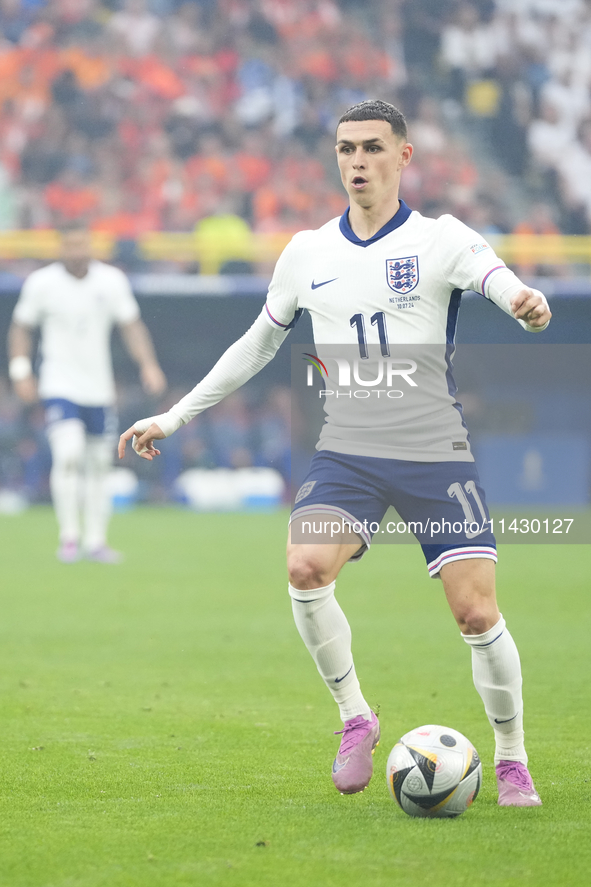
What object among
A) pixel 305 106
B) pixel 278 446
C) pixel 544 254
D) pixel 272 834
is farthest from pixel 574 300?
pixel 272 834

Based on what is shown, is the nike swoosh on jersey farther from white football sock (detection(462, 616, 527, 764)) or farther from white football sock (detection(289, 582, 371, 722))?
white football sock (detection(462, 616, 527, 764))

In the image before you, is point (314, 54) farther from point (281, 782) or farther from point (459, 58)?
point (281, 782)

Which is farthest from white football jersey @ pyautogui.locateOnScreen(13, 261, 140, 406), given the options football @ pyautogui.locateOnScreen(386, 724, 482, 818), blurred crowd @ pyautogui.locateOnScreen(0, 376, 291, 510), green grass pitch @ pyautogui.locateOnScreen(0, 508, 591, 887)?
football @ pyautogui.locateOnScreen(386, 724, 482, 818)

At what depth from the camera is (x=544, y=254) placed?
657 inches

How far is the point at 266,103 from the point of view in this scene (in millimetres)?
19344

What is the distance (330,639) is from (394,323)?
1.03 m

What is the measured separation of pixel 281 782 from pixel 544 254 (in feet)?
44.8

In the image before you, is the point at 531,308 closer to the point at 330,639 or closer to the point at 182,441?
the point at 330,639

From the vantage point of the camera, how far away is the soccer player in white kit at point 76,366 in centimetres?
1031

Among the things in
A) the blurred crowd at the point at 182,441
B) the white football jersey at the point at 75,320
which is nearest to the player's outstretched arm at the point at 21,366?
the white football jersey at the point at 75,320

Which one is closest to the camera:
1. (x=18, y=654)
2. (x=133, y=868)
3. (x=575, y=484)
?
(x=133, y=868)

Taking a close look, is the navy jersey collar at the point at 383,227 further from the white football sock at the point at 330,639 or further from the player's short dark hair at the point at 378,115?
the white football sock at the point at 330,639

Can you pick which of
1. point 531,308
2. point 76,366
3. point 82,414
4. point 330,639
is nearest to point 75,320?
point 76,366

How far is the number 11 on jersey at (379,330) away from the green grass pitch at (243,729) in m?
1.41
